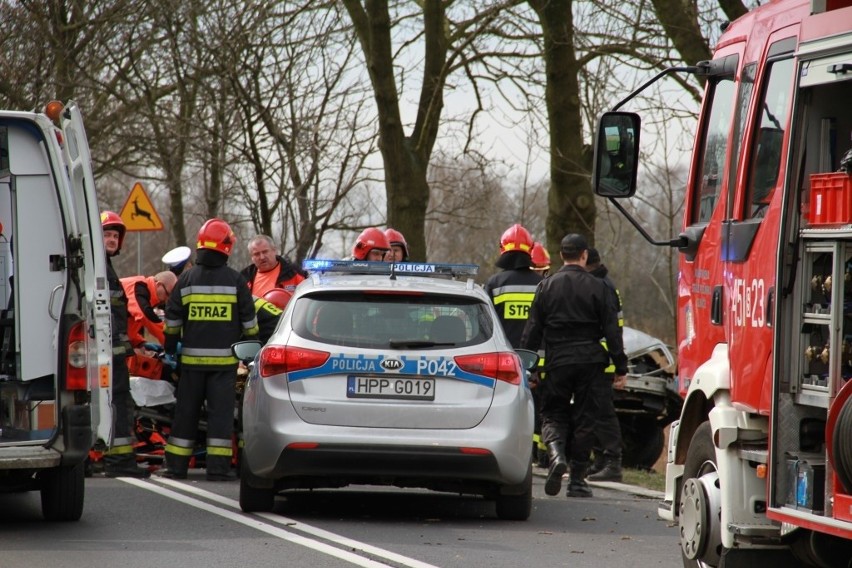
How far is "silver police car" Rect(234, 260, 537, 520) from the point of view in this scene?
8508 millimetres

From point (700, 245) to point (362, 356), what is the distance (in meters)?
2.64

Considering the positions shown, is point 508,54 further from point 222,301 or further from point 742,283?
point 742,283

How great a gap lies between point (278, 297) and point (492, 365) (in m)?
3.78

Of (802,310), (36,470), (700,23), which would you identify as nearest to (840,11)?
(802,310)

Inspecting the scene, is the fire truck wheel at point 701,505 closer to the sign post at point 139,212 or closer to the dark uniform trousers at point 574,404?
the dark uniform trousers at point 574,404

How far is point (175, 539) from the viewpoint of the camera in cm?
807

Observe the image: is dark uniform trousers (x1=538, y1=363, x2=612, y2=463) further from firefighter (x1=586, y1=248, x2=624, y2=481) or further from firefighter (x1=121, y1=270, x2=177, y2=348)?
firefighter (x1=121, y1=270, x2=177, y2=348)

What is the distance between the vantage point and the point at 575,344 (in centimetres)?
1087

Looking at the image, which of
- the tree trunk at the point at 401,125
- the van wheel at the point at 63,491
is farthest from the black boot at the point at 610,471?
the tree trunk at the point at 401,125

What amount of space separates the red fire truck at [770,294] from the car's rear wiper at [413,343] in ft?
7.47

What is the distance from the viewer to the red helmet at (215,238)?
1112 cm

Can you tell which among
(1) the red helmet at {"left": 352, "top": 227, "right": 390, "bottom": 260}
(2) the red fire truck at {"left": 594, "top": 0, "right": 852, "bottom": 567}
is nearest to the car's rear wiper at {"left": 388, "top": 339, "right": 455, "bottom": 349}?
(2) the red fire truck at {"left": 594, "top": 0, "right": 852, "bottom": 567}

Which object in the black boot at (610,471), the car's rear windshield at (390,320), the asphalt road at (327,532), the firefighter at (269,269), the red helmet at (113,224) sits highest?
the red helmet at (113,224)

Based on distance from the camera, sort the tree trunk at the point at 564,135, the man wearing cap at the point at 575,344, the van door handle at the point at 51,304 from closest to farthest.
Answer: the van door handle at the point at 51,304 → the man wearing cap at the point at 575,344 → the tree trunk at the point at 564,135
